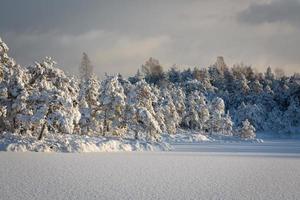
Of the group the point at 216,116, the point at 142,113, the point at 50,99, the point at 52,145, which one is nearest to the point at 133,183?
the point at 52,145

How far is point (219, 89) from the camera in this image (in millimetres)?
143625

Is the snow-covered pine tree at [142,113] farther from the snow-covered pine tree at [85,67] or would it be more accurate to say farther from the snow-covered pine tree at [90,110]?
the snow-covered pine tree at [85,67]

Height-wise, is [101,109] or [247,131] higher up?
[101,109]

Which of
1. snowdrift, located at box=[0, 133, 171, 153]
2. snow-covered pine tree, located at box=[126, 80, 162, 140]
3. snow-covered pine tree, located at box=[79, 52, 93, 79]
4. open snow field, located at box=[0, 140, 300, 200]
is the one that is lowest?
open snow field, located at box=[0, 140, 300, 200]

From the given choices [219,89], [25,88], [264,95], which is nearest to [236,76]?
[219,89]

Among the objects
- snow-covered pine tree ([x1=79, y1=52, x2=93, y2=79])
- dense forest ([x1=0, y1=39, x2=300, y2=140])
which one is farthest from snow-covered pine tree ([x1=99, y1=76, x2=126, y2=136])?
snow-covered pine tree ([x1=79, y1=52, x2=93, y2=79])

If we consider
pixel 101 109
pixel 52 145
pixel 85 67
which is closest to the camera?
pixel 52 145

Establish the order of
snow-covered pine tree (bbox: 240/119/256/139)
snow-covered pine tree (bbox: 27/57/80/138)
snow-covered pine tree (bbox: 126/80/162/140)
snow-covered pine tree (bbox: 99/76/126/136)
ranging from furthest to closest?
snow-covered pine tree (bbox: 240/119/256/139), snow-covered pine tree (bbox: 99/76/126/136), snow-covered pine tree (bbox: 126/80/162/140), snow-covered pine tree (bbox: 27/57/80/138)

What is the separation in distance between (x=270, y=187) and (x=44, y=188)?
340 inches

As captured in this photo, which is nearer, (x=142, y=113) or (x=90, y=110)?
(x=142, y=113)

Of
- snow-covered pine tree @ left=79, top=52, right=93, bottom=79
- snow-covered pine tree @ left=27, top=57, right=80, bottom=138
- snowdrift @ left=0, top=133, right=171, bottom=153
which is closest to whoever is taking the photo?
snowdrift @ left=0, top=133, right=171, bottom=153

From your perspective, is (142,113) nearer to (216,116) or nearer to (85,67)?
(216,116)

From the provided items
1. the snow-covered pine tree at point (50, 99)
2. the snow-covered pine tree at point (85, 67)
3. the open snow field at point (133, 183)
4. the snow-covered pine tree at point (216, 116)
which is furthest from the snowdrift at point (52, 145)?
the snow-covered pine tree at point (85, 67)

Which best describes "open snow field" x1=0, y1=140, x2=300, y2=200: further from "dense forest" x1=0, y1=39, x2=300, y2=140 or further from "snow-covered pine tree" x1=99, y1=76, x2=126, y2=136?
"snow-covered pine tree" x1=99, y1=76, x2=126, y2=136
